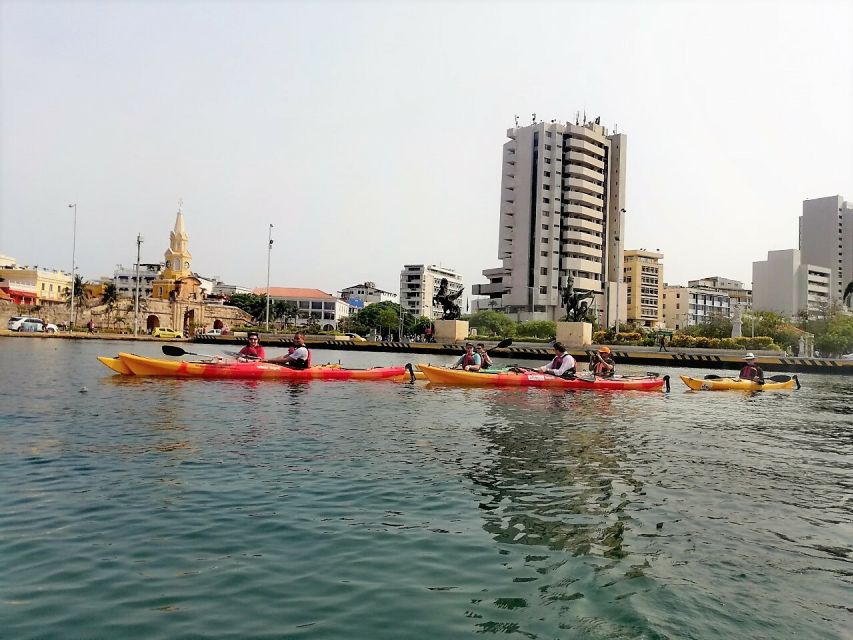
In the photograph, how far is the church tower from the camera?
10481 cm

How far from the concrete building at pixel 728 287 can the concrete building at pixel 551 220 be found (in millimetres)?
58806

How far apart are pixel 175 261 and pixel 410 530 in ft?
355

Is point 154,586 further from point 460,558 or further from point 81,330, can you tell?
point 81,330

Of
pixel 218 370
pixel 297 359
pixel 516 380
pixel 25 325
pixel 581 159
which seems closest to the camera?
pixel 218 370

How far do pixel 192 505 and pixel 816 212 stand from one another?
167m

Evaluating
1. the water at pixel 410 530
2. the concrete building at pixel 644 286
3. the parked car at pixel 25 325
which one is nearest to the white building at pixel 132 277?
the parked car at pixel 25 325

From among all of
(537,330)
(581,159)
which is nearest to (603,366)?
(537,330)

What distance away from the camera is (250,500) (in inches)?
309

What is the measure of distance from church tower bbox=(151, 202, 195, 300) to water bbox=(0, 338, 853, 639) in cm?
9663

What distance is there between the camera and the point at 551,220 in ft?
344

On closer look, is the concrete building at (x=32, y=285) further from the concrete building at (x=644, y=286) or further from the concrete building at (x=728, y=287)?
the concrete building at (x=728, y=287)

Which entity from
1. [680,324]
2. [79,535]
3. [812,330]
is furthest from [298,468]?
[680,324]

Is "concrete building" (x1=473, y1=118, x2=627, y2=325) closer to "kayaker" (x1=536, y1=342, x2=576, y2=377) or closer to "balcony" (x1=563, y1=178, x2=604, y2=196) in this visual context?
"balcony" (x1=563, y1=178, x2=604, y2=196)

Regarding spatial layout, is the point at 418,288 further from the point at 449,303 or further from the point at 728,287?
the point at 449,303
